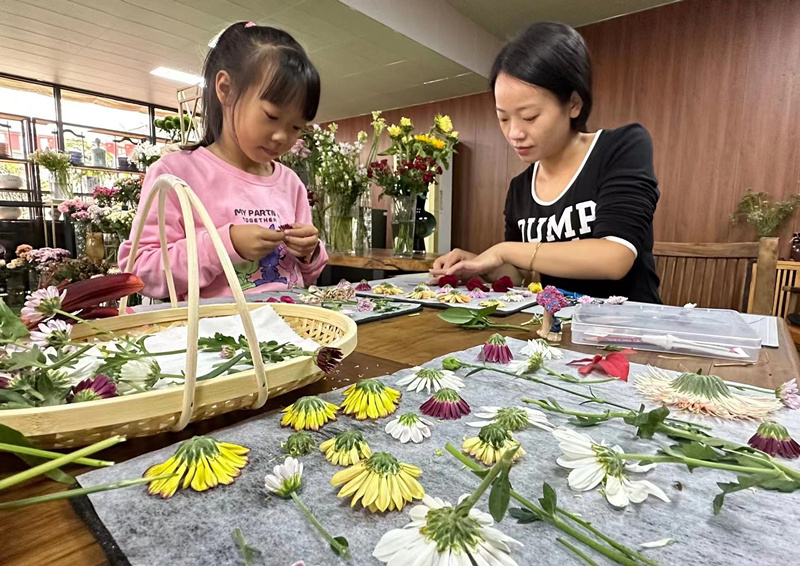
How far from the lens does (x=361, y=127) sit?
4.88 m

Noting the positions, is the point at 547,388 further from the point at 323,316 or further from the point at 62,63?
the point at 62,63

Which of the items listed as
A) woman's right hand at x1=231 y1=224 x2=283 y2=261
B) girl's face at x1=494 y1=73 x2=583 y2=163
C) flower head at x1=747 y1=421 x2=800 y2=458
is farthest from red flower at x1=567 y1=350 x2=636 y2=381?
girl's face at x1=494 y1=73 x2=583 y2=163

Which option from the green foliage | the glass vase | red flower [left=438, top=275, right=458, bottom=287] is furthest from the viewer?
the green foliage

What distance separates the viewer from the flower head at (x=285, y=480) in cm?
25

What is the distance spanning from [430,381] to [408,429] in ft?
0.32

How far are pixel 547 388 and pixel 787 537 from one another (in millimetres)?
215

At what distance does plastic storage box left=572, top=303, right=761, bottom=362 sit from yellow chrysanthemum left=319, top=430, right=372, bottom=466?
415mm

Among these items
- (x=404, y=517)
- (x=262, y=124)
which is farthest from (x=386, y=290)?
(x=404, y=517)

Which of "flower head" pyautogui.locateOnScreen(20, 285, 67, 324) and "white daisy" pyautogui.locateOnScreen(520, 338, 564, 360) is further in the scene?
"white daisy" pyautogui.locateOnScreen(520, 338, 564, 360)

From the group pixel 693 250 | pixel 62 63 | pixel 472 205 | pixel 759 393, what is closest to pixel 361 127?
pixel 472 205

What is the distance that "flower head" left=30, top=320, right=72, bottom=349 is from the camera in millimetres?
350

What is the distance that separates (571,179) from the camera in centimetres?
119

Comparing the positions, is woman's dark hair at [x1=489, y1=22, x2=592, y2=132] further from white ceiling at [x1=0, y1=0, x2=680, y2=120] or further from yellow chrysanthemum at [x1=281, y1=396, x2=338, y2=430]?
white ceiling at [x1=0, y1=0, x2=680, y2=120]

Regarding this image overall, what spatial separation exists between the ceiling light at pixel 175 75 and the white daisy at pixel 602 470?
4.29 metres
